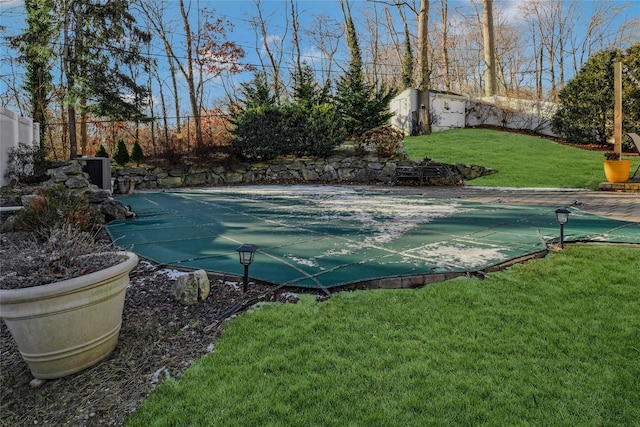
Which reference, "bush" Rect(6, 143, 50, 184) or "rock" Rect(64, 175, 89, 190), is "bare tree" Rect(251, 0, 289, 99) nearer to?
"bush" Rect(6, 143, 50, 184)

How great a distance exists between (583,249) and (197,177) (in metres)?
11.3

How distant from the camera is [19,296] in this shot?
1.57 m

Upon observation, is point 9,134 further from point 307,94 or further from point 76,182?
point 307,94

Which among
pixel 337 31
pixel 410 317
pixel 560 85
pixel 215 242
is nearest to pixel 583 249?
pixel 410 317

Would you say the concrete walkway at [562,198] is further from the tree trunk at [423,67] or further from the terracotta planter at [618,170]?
the tree trunk at [423,67]

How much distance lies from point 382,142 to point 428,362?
10.9 m

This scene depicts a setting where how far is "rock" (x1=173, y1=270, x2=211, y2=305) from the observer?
2525 millimetres

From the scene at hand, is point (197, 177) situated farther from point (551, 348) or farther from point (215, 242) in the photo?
point (551, 348)

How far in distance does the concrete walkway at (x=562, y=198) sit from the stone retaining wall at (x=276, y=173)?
269 cm

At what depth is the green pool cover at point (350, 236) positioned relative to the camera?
3076mm

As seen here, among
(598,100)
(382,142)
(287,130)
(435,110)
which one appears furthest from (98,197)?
(598,100)

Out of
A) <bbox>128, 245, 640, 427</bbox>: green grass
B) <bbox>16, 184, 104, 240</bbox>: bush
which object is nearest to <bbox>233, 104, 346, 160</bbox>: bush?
<bbox>16, 184, 104, 240</bbox>: bush

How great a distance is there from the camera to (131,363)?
1.88 meters

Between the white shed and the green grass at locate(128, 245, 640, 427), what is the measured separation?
1454cm
